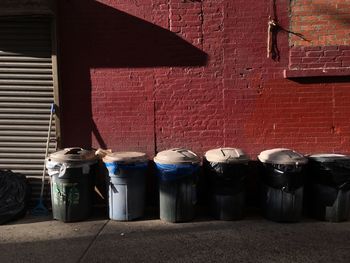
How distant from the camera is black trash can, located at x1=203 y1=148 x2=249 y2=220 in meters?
6.52

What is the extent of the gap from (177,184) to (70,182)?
156 cm

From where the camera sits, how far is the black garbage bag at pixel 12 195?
676 centimetres

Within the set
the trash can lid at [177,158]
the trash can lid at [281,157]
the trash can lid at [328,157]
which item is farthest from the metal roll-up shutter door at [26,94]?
the trash can lid at [328,157]

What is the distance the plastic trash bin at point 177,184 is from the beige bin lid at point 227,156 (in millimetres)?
232

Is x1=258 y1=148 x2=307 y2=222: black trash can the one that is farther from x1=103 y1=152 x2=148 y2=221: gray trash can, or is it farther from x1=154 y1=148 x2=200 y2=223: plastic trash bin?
x1=103 y1=152 x2=148 y2=221: gray trash can

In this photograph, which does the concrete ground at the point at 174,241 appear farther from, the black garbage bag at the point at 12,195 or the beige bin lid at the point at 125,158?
the beige bin lid at the point at 125,158

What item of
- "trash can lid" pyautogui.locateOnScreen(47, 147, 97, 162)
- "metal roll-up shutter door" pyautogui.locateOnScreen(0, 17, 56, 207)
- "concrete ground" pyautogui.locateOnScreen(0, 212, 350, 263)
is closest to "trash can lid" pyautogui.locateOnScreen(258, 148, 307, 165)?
"concrete ground" pyautogui.locateOnScreen(0, 212, 350, 263)

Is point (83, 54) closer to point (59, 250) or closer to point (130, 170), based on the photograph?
point (130, 170)

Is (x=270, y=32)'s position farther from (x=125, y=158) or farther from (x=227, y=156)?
(x=125, y=158)

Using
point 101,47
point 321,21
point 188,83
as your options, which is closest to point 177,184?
point 188,83

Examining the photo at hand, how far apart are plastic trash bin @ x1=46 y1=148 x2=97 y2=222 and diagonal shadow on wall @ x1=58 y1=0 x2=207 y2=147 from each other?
903 mm

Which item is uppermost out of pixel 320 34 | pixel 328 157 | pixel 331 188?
pixel 320 34

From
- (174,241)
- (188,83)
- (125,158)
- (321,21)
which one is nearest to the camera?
(174,241)

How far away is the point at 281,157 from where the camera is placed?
6.53 meters
